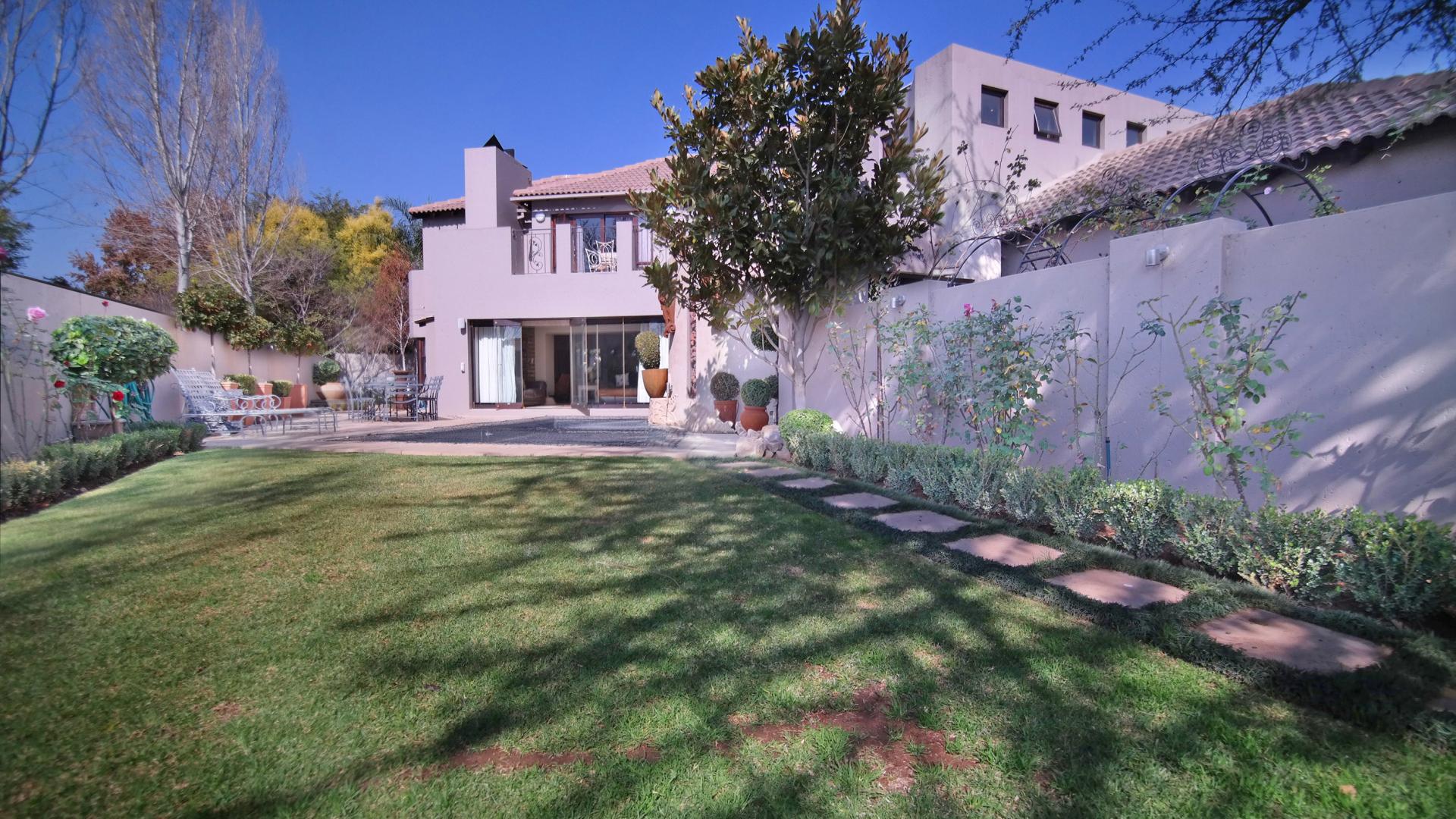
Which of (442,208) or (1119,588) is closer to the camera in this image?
(1119,588)

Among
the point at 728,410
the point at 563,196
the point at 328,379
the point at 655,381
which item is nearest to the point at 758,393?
the point at 728,410

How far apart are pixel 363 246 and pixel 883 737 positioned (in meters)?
28.1

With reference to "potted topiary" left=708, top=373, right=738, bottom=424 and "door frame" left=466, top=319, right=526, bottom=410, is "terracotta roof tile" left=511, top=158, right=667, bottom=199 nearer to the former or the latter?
"door frame" left=466, top=319, right=526, bottom=410

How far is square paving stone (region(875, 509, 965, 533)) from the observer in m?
4.25

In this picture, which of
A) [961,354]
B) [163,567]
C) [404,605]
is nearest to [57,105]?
[163,567]

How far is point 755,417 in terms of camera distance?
33.7 feet

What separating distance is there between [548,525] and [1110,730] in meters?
3.65

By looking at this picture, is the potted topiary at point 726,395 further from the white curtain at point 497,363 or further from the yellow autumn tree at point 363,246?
the yellow autumn tree at point 363,246

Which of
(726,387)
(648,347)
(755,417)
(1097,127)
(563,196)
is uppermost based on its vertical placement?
(563,196)

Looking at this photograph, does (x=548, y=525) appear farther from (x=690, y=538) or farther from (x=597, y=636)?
(x=597, y=636)

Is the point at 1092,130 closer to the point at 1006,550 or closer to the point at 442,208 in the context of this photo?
the point at 1006,550

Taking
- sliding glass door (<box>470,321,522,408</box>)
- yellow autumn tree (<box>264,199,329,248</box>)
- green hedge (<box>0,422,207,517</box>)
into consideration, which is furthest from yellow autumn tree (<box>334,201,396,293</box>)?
green hedge (<box>0,422,207,517</box>)

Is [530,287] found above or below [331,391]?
above

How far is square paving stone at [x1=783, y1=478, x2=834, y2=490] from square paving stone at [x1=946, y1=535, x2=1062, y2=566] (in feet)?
6.40
